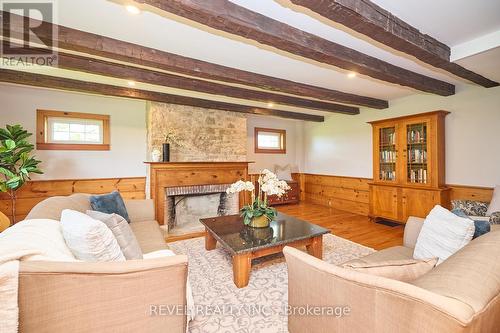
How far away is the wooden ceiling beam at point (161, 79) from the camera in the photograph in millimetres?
2568

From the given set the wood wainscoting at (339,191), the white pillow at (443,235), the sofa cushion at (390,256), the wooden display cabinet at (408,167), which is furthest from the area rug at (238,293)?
the wood wainscoting at (339,191)

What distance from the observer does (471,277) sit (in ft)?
2.79

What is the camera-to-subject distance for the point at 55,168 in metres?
3.84

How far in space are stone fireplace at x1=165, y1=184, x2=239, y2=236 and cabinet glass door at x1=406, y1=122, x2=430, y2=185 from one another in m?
3.26

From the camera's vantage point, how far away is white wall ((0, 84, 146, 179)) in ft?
11.8

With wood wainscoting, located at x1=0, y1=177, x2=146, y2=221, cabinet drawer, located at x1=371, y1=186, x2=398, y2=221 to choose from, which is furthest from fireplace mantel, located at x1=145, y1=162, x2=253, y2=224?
cabinet drawer, located at x1=371, y1=186, x2=398, y2=221

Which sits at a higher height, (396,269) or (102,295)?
(396,269)

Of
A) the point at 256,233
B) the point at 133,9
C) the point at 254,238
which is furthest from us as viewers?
the point at 256,233

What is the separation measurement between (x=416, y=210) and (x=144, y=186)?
5.01 metres

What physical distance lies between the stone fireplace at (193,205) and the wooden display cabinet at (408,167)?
2.88 meters

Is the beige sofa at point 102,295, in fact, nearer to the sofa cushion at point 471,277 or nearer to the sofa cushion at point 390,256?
the sofa cushion at point 471,277

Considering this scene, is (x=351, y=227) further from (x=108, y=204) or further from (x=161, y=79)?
(x=161, y=79)

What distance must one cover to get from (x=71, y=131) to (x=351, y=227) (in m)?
5.28

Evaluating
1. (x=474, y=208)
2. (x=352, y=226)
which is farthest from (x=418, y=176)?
(x=352, y=226)
